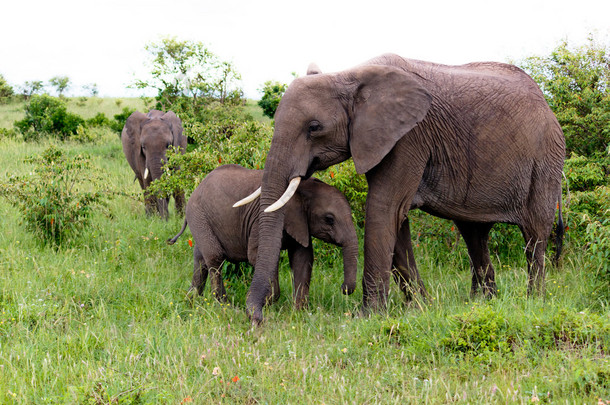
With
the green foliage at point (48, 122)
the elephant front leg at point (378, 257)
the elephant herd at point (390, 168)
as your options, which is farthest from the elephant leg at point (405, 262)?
the green foliage at point (48, 122)

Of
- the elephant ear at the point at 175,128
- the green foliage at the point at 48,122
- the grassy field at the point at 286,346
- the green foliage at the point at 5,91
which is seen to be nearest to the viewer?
the grassy field at the point at 286,346

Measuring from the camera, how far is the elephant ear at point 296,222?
18.0ft

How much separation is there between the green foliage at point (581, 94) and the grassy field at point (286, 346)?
11.0 feet

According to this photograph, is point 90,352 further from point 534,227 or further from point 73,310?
point 534,227

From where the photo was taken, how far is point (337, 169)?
802 cm

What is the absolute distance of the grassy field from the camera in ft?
12.4

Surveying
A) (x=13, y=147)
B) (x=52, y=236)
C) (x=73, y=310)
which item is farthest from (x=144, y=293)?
(x=13, y=147)

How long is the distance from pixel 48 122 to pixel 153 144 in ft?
38.6

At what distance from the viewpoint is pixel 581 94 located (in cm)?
953

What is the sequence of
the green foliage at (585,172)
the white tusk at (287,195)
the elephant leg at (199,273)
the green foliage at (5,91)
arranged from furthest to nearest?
the green foliage at (5,91)
the green foliage at (585,172)
the elephant leg at (199,273)
the white tusk at (287,195)

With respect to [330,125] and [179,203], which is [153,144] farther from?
[330,125]

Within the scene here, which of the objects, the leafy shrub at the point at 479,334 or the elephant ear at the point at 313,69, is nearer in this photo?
the leafy shrub at the point at 479,334

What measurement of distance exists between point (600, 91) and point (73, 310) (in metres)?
8.29

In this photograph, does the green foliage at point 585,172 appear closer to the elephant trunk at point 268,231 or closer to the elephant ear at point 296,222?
the elephant ear at point 296,222
